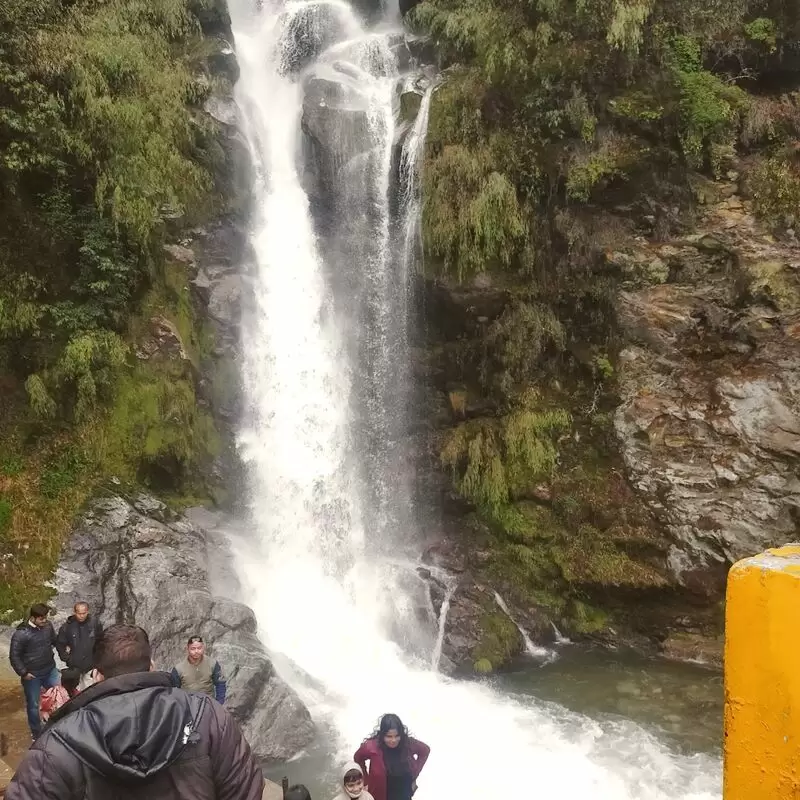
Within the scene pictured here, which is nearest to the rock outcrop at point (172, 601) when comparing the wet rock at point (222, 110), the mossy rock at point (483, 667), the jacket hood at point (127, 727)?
the mossy rock at point (483, 667)

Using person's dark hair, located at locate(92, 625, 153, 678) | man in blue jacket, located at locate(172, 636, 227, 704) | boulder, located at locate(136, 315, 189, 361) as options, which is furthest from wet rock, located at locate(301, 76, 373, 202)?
person's dark hair, located at locate(92, 625, 153, 678)

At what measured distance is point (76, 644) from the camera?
596 centimetres

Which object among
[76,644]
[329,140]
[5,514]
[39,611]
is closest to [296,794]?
[76,644]

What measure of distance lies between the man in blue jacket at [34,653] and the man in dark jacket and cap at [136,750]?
15.4 feet

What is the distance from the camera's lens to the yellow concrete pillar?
1.78 meters

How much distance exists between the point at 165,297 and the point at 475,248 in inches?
217

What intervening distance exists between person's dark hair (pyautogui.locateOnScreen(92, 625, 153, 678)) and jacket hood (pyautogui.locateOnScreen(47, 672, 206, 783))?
209mm

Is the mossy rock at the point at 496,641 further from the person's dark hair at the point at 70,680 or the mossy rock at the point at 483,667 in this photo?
the person's dark hair at the point at 70,680

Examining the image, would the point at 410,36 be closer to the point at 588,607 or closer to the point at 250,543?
the point at 250,543

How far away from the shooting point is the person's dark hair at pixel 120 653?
2.19 metres

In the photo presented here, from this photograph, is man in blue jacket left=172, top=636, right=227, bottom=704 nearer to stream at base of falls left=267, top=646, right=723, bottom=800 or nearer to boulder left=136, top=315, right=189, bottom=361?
stream at base of falls left=267, top=646, right=723, bottom=800

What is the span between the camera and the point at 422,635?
9.95 m

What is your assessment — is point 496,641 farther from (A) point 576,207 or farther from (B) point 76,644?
(A) point 576,207

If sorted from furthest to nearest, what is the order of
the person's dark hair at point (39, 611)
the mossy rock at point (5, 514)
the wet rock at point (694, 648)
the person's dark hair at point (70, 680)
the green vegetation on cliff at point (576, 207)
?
1. the green vegetation on cliff at point (576, 207)
2. the wet rock at point (694, 648)
3. the mossy rock at point (5, 514)
4. the person's dark hair at point (39, 611)
5. the person's dark hair at point (70, 680)
